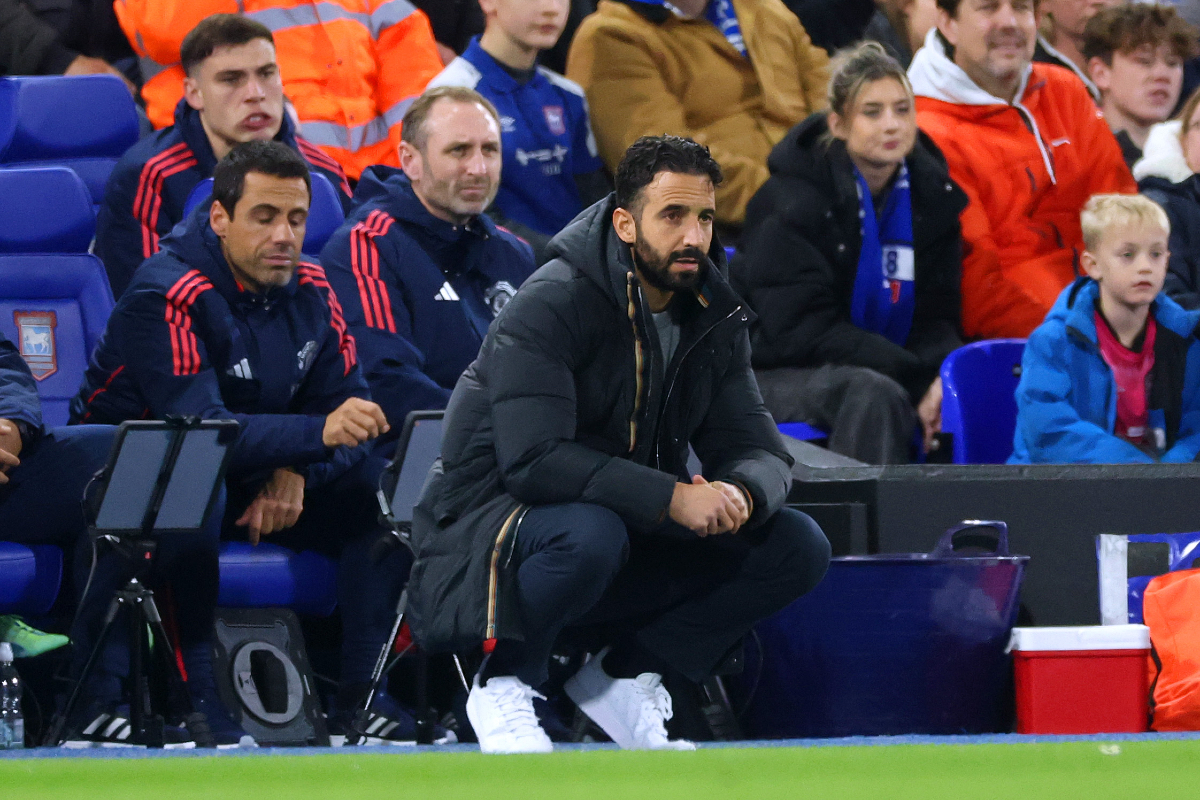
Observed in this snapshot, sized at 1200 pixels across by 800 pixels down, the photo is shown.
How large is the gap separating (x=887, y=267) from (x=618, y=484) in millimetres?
2244

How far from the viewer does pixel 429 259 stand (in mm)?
4574

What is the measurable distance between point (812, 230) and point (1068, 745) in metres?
2.31

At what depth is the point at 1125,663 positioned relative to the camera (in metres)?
3.92

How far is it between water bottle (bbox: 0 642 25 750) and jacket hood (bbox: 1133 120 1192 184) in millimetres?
3893

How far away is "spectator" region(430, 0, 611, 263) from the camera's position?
215 inches

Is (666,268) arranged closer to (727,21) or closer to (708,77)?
(708,77)

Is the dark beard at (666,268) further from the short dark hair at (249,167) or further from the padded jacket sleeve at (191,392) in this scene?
the short dark hair at (249,167)

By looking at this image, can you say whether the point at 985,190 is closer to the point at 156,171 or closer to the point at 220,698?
the point at 156,171

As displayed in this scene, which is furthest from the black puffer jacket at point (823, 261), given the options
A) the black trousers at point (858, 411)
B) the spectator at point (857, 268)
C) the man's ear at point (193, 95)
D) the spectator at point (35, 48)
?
the spectator at point (35, 48)

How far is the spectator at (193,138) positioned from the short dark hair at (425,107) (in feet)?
1.49

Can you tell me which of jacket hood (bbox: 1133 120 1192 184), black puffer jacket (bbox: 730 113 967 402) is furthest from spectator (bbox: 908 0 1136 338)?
black puffer jacket (bbox: 730 113 967 402)

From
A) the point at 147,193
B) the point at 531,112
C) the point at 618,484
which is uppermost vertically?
the point at 531,112

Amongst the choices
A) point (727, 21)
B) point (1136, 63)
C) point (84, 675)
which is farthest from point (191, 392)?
point (1136, 63)

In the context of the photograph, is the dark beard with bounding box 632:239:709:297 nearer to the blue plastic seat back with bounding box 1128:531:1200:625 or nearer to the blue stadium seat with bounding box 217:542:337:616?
the blue stadium seat with bounding box 217:542:337:616
